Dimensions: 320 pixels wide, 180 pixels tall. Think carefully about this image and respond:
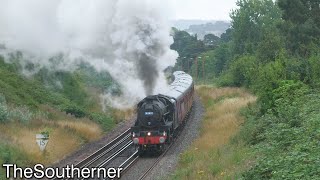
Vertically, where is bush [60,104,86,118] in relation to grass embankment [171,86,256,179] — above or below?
below

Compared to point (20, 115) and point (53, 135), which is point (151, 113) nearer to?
point (53, 135)

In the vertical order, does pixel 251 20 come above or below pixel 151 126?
above

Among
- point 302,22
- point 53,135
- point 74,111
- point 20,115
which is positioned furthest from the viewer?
point 302,22

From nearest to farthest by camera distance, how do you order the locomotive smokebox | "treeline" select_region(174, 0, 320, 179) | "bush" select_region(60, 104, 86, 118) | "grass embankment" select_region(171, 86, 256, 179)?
1. "treeline" select_region(174, 0, 320, 179)
2. "grass embankment" select_region(171, 86, 256, 179)
3. the locomotive smokebox
4. "bush" select_region(60, 104, 86, 118)

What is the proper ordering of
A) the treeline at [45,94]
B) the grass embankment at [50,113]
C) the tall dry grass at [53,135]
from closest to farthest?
1. the tall dry grass at [53,135]
2. the grass embankment at [50,113]
3. the treeline at [45,94]

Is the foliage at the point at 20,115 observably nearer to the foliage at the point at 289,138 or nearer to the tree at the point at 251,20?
the foliage at the point at 289,138

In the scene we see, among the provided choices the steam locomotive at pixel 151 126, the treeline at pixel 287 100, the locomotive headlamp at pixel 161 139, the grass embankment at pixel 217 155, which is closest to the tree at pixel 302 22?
the treeline at pixel 287 100

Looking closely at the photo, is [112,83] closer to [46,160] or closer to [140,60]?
[140,60]

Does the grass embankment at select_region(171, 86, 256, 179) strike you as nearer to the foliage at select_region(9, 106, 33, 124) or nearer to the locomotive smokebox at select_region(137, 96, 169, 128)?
the locomotive smokebox at select_region(137, 96, 169, 128)

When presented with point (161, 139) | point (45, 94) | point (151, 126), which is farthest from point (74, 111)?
point (161, 139)

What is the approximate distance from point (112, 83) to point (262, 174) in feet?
96.6

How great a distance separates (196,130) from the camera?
88.5 ft

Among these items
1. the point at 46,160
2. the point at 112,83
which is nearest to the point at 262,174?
the point at 46,160

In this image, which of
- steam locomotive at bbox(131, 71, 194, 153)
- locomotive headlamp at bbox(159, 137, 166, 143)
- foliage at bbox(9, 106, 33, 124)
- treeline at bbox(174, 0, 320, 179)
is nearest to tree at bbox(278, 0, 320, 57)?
treeline at bbox(174, 0, 320, 179)
